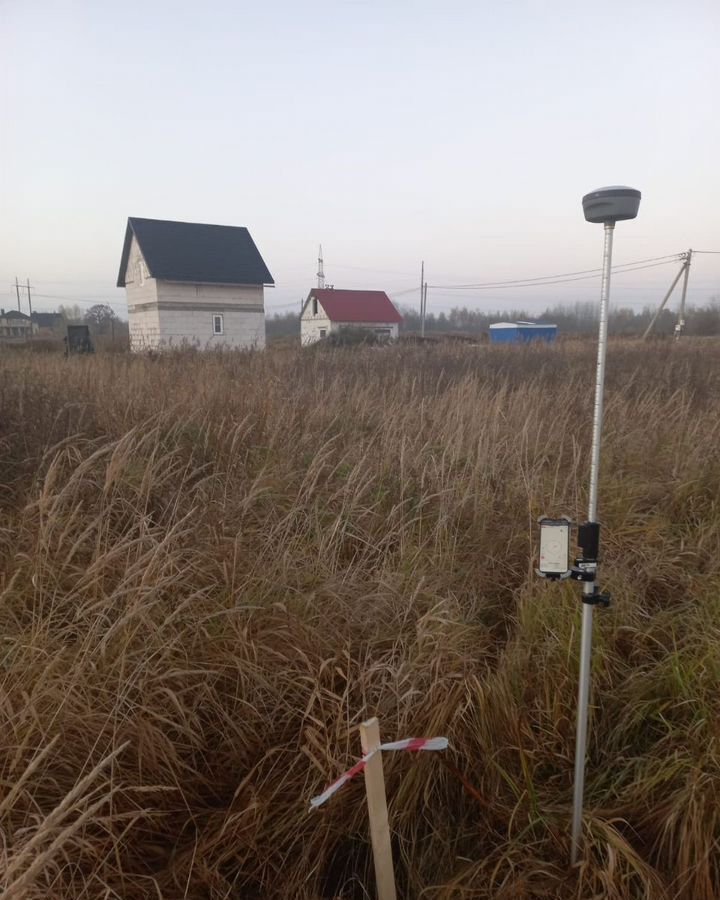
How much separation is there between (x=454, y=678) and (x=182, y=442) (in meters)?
2.57

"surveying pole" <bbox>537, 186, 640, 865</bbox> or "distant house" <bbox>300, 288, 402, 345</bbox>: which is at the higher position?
"distant house" <bbox>300, 288, 402, 345</bbox>

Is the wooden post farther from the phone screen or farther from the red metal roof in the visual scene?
the red metal roof

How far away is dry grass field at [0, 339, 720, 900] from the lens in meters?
1.58

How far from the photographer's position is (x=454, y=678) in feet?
6.71

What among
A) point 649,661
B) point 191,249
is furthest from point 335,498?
point 191,249

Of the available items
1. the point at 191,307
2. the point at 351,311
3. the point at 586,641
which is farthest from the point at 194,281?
the point at 586,641

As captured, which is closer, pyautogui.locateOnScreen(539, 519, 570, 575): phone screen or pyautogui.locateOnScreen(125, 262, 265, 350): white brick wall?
pyautogui.locateOnScreen(539, 519, 570, 575): phone screen

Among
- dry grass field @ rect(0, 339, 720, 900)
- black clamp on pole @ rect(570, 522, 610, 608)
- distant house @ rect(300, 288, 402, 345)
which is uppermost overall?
distant house @ rect(300, 288, 402, 345)

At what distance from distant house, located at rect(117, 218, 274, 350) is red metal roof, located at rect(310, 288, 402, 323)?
10.8m

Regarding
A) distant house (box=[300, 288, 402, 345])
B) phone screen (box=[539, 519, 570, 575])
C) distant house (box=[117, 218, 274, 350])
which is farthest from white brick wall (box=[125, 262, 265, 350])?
phone screen (box=[539, 519, 570, 575])

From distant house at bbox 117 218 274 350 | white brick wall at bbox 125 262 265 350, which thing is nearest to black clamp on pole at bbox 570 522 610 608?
white brick wall at bbox 125 262 265 350

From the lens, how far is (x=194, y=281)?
71.1 ft

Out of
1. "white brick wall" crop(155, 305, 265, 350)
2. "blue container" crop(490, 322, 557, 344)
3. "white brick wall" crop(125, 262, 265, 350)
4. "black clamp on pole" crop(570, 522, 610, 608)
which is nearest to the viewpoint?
"black clamp on pole" crop(570, 522, 610, 608)

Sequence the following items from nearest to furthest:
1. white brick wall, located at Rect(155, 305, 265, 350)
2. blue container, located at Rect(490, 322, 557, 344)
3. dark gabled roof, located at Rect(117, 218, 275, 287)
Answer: white brick wall, located at Rect(155, 305, 265, 350), dark gabled roof, located at Rect(117, 218, 275, 287), blue container, located at Rect(490, 322, 557, 344)
